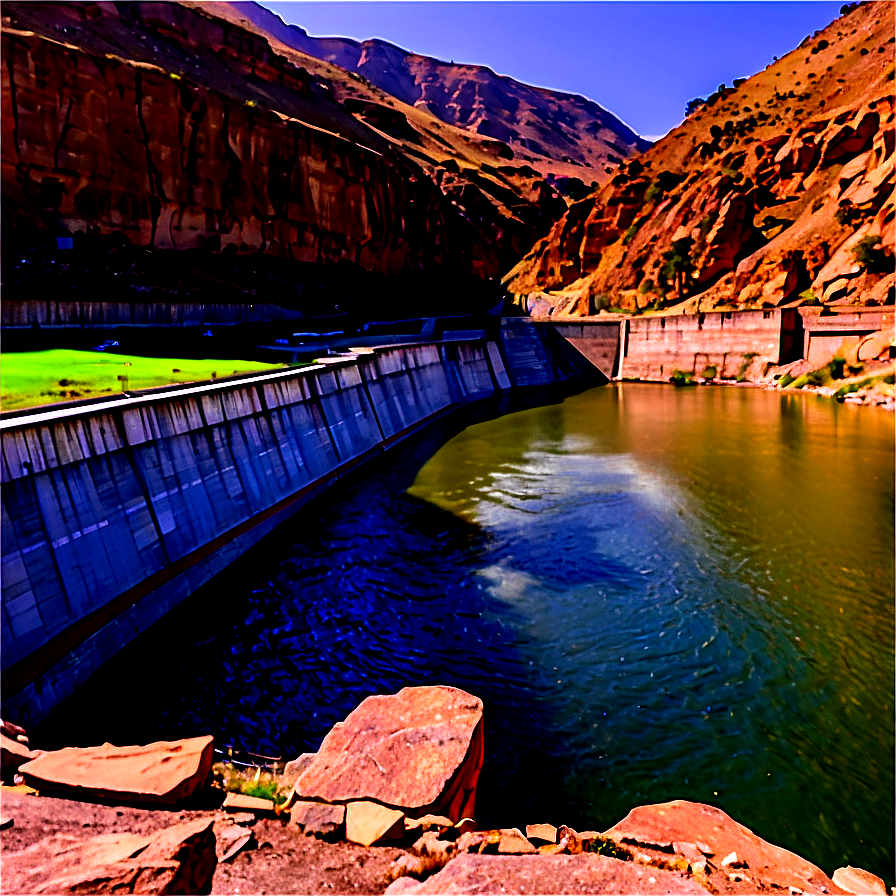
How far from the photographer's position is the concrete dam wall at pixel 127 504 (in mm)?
12719

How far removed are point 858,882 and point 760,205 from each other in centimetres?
8023

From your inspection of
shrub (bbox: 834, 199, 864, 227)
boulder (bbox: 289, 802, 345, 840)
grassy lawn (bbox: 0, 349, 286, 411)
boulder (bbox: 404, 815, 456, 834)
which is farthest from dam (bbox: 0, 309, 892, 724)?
shrub (bbox: 834, 199, 864, 227)

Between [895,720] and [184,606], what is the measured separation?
658 inches

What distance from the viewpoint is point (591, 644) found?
1537 centimetres

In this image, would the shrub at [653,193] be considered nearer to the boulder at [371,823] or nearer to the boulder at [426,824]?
the boulder at [426,824]

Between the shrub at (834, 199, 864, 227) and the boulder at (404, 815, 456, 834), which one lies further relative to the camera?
the shrub at (834, 199, 864, 227)

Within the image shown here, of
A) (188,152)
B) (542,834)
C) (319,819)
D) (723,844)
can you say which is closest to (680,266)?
(188,152)

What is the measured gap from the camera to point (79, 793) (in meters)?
7.16

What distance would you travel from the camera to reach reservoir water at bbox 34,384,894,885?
11164 mm

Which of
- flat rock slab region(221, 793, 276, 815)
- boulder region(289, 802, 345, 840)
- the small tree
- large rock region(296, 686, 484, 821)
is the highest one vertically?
the small tree

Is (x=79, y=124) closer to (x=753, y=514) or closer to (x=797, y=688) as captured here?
(x=753, y=514)

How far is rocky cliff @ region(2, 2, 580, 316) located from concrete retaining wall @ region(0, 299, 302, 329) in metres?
7.34

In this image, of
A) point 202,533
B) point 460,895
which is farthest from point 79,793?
point 202,533

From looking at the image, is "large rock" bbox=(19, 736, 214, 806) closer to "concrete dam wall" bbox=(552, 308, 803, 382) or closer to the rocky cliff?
the rocky cliff
